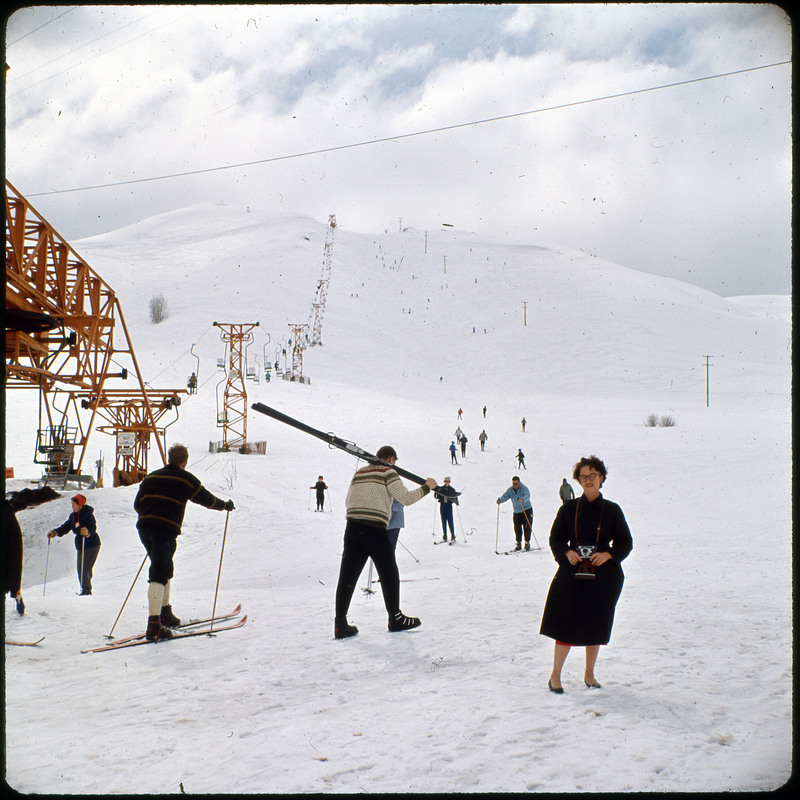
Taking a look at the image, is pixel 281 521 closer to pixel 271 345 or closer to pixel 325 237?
pixel 271 345

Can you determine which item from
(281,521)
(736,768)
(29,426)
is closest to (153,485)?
(736,768)

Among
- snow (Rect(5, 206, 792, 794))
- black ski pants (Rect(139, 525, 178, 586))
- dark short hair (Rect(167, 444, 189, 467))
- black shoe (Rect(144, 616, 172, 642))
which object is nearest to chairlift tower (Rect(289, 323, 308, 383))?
snow (Rect(5, 206, 792, 794))

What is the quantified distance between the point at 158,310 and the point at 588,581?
83523mm

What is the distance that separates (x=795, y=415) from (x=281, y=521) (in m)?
14.7

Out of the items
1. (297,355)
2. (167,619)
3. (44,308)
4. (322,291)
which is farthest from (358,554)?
(322,291)

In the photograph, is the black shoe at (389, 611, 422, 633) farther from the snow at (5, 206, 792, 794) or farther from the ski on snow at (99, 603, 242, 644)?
the ski on snow at (99, 603, 242, 644)

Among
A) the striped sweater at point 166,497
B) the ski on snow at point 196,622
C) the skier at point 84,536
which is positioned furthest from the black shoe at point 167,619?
the skier at point 84,536

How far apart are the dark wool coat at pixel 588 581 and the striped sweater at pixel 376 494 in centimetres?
186

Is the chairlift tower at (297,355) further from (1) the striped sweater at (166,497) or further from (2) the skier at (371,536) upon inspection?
(2) the skier at (371,536)

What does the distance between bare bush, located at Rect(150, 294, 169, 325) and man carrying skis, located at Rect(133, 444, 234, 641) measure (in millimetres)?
78811

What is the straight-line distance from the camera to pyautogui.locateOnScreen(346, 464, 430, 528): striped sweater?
20.4ft

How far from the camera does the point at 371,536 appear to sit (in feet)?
20.4

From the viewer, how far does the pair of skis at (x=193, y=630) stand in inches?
239

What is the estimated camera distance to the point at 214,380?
5109 cm
